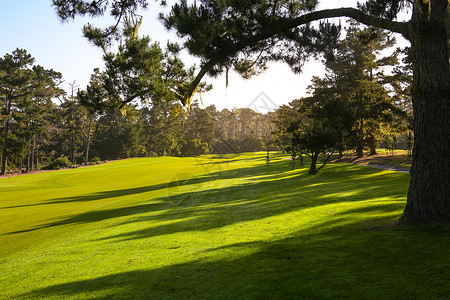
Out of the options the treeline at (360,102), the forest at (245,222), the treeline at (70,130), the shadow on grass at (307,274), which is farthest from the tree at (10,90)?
the shadow on grass at (307,274)

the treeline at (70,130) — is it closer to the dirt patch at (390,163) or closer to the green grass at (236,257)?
the green grass at (236,257)

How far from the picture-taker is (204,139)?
9969 centimetres

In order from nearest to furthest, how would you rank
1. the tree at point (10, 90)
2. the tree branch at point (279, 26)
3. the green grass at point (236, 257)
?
the green grass at point (236, 257) < the tree branch at point (279, 26) < the tree at point (10, 90)

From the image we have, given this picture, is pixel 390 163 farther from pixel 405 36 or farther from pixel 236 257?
pixel 236 257

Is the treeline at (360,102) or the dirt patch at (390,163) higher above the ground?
the treeline at (360,102)

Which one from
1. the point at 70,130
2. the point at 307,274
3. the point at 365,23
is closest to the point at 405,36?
the point at 365,23

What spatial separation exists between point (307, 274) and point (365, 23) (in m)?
5.63

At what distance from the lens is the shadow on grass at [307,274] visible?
3.80 meters

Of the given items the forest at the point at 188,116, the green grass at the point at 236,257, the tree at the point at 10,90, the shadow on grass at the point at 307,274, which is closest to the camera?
the shadow on grass at the point at 307,274

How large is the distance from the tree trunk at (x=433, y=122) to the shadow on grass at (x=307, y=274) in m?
0.61

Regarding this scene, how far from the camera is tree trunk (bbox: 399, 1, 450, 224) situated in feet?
18.7

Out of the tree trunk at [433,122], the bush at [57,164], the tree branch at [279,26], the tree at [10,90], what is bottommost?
the bush at [57,164]

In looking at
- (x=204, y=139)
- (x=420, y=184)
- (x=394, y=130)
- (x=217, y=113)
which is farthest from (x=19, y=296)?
(x=217, y=113)

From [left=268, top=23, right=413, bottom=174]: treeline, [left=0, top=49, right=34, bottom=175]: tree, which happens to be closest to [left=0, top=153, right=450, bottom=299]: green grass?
[left=268, top=23, right=413, bottom=174]: treeline
